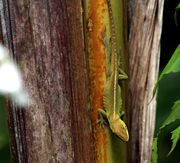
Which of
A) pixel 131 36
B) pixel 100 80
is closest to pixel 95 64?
pixel 100 80

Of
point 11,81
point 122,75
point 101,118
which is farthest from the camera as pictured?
point 122,75

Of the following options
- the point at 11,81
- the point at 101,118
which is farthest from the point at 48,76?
the point at 101,118

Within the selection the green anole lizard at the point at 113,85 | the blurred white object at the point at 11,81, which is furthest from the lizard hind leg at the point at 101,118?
the blurred white object at the point at 11,81

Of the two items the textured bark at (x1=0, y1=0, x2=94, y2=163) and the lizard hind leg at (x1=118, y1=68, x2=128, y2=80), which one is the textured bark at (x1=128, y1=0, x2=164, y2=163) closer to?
the lizard hind leg at (x1=118, y1=68, x2=128, y2=80)

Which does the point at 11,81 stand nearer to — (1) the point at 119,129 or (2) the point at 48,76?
(2) the point at 48,76

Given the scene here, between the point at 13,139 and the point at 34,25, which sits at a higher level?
the point at 34,25

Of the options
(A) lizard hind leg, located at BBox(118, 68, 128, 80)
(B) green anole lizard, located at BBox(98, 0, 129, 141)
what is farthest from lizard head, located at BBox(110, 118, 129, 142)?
(A) lizard hind leg, located at BBox(118, 68, 128, 80)

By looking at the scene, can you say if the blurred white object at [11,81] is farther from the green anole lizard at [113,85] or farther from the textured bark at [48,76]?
the green anole lizard at [113,85]

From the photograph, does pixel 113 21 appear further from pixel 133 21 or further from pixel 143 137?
pixel 143 137
